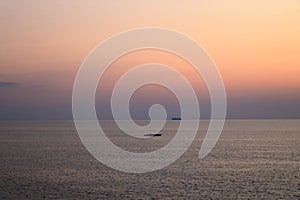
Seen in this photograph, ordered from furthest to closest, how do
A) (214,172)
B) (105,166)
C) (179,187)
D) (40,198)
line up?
(105,166)
(214,172)
(179,187)
(40,198)

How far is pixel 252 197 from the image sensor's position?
175 ft


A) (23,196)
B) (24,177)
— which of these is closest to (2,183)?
(24,177)

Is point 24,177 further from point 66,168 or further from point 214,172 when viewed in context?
point 214,172

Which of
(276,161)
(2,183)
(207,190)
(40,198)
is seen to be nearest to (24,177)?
(2,183)

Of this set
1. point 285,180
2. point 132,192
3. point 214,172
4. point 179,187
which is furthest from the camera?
point 214,172

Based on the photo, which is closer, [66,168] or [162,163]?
[66,168]

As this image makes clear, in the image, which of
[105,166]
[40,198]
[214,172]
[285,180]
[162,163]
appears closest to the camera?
[40,198]

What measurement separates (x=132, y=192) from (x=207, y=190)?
34.7ft

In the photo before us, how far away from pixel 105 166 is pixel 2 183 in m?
27.4

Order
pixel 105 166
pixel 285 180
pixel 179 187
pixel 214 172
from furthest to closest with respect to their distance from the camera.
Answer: pixel 105 166 → pixel 214 172 → pixel 285 180 → pixel 179 187

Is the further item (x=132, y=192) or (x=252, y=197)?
(x=132, y=192)

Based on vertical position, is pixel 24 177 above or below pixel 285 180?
above

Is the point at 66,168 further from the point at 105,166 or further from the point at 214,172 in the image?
the point at 214,172

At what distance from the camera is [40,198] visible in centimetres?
5262
